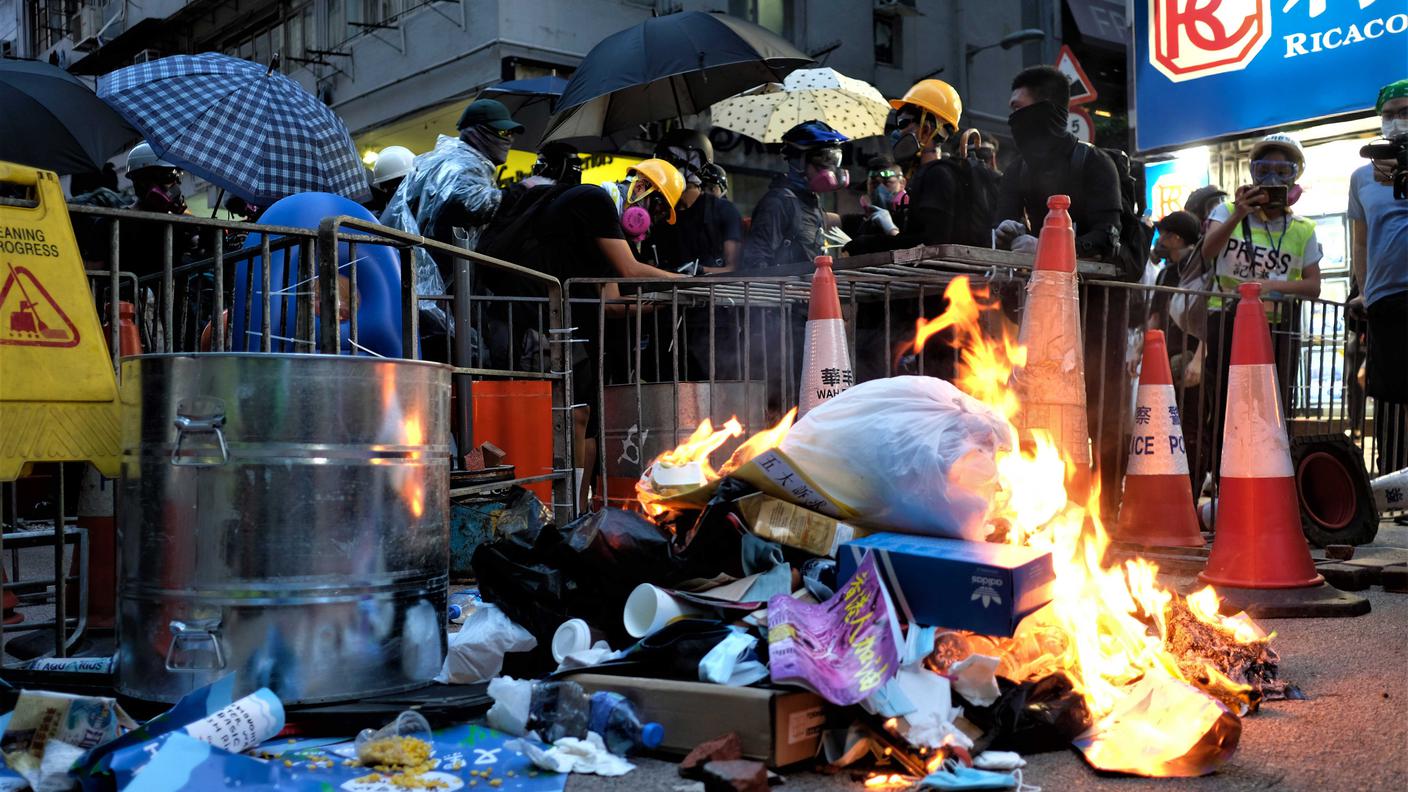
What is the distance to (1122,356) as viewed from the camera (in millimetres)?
6543

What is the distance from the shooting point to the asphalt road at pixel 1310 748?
2.74 m

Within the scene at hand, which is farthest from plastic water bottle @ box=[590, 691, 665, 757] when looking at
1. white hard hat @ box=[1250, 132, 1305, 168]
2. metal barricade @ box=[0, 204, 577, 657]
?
white hard hat @ box=[1250, 132, 1305, 168]

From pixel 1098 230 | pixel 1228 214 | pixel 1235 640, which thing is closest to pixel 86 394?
pixel 1235 640

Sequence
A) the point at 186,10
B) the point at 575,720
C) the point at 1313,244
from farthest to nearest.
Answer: the point at 186,10 < the point at 1313,244 < the point at 575,720

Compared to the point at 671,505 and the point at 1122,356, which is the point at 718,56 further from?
the point at 671,505

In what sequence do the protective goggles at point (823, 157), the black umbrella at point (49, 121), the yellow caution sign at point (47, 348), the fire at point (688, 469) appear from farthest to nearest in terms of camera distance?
the black umbrella at point (49, 121), the protective goggles at point (823, 157), the fire at point (688, 469), the yellow caution sign at point (47, 348)

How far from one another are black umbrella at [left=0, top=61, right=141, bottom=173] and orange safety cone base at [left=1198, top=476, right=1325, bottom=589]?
24.6 ft

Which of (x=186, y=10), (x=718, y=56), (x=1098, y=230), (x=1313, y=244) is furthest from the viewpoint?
(x=186, y=10)

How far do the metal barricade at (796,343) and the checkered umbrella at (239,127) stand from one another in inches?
63.9

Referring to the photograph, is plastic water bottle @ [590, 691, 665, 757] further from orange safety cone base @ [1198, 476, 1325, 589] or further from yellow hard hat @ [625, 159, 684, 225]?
yellow hard hat @ [625, 159, 684, 225]

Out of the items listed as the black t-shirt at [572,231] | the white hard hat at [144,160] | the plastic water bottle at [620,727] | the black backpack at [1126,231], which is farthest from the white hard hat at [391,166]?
the plastic water bottle at [620,727]

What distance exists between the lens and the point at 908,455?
12.1ft

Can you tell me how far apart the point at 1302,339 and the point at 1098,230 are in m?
2.45

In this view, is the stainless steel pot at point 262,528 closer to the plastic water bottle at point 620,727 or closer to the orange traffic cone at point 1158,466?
the plastic water bottle at point 620,727
